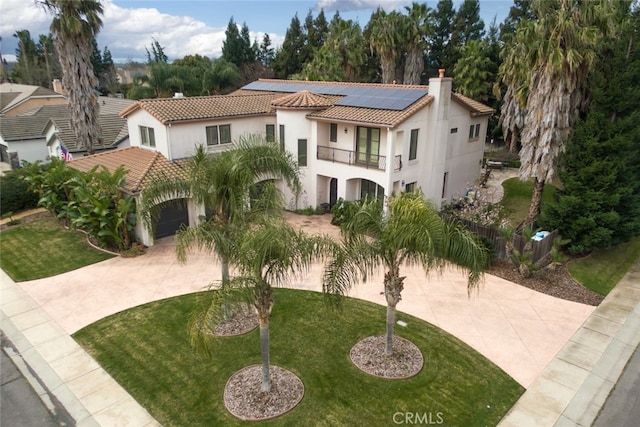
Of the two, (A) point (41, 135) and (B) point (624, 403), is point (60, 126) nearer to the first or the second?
(A) point (41, 135)

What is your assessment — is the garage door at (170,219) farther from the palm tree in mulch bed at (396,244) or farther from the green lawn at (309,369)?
the palm tree in mulch bed at (396,244)

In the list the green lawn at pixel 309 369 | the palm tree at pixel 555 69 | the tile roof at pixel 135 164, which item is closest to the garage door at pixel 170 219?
the tile roof at pixel 135 164

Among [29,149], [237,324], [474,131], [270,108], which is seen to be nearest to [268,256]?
[237,324]

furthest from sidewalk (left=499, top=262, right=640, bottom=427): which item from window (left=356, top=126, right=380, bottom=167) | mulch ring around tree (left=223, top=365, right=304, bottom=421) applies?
window (left=356, top=126, right=380, bottom=167)

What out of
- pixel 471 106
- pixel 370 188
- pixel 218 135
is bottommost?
pixel 370 188

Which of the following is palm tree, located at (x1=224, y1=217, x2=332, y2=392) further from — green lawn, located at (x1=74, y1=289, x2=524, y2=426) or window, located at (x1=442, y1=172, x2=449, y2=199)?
window, located at (x1=442, y1=172, x2=449, y2=199)

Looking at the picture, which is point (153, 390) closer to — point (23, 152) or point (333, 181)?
point (333, 181)
